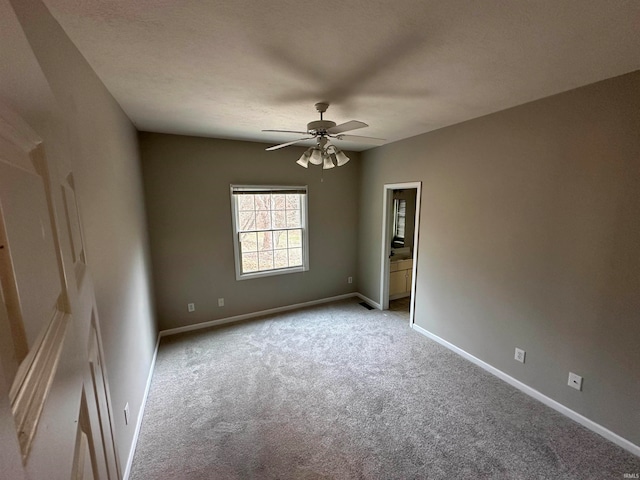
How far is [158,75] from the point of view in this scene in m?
1.80

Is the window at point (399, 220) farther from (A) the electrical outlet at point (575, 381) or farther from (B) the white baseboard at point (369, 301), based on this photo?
(A) the electrical outlet at point (575, 381)

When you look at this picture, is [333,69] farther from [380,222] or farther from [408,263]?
[408,263]

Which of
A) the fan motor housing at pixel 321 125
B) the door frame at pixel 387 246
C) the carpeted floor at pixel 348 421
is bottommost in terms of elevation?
the carpeted floor at pixel 348 421

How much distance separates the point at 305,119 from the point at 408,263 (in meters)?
3.01

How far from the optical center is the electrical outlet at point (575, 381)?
2.12m

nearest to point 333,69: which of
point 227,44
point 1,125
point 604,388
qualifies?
point 227,44

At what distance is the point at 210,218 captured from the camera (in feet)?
11.9

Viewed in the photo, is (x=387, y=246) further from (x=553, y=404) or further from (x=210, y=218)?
(x=210, y=218)

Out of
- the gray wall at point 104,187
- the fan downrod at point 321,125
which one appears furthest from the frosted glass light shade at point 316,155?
the gray wall at point 104,187

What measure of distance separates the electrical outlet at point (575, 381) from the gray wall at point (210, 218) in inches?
125

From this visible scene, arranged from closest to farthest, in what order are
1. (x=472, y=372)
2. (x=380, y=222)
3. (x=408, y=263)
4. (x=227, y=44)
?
(x=227, y=44) < (x=472, y=372) < (x=380, y=222) < (x=408, y=263)

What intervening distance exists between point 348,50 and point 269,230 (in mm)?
2872

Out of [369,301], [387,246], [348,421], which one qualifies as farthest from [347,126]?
[369,301]

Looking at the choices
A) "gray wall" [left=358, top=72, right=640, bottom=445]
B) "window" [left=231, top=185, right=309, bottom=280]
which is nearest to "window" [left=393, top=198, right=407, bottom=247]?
"gray wall" [left=358, top=72, right=640, bottom=445]
